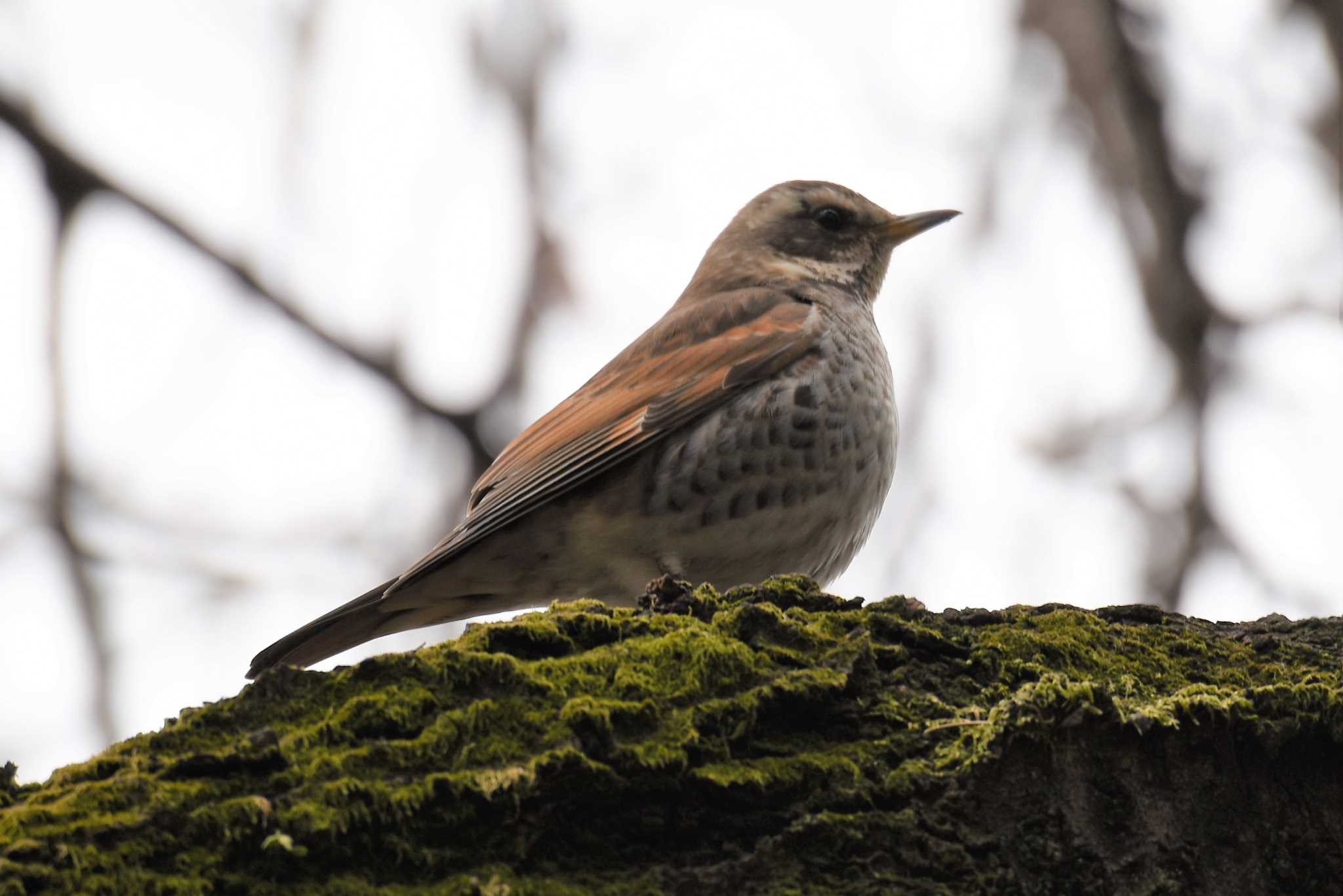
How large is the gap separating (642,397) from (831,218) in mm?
1803

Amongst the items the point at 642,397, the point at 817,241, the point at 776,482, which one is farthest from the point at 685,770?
the point at 817,241

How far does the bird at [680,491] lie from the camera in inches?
170

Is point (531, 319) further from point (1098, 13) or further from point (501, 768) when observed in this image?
point (501, 768)

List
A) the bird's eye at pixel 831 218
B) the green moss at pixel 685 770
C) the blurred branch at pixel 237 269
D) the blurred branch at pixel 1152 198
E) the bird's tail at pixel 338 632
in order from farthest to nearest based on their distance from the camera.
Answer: the blurred branch at pixel 1152 198
the bird's eye at pixel 831 218
the blurred branch at pixel 237 269
the bird's tail at pixel 338 632
the green moss at pixel 685 770

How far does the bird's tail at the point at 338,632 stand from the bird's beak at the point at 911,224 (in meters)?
2.87

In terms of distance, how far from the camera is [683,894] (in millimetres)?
1939

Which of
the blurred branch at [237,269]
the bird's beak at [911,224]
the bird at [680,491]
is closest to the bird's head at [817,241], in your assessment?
the bird's beak at [911,224]

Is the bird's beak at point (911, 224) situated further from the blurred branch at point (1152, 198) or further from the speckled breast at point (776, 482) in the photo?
the speckled breast at point (776, 482)

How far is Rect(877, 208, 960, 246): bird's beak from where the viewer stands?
604cm

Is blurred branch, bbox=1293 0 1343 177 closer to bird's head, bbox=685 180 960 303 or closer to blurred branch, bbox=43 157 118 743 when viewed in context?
bird's head, bbox=685 180 960 303

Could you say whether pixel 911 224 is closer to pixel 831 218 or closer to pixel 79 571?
pixel 831 218

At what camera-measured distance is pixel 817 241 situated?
6164 mm

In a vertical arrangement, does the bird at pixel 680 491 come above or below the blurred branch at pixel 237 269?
below

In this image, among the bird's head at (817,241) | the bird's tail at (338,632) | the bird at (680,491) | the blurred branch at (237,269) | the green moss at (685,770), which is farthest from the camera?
the bird's head at (817,241)
